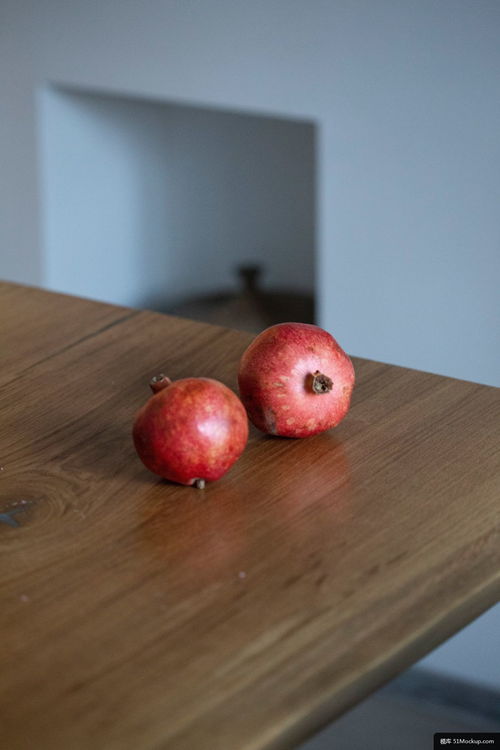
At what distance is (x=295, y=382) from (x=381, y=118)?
1124 millimetres

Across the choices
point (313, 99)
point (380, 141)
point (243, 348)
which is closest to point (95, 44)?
point (313, 99)

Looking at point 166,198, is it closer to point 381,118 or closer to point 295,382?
point 381,118

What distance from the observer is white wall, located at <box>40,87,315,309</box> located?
2.41 metres

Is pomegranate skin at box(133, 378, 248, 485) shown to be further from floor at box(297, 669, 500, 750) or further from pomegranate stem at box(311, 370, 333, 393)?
floor at box(297, 669, 500, 750)

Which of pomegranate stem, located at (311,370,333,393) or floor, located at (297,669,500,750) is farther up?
pomegranate stem, located at (311,370,333,393)

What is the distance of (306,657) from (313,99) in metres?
1.46

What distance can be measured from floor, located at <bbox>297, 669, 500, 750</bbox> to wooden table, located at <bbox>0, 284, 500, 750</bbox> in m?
0.61

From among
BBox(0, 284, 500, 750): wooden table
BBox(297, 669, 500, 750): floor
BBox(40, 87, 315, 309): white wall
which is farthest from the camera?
BBox(40, 87, 315, 309): white wall

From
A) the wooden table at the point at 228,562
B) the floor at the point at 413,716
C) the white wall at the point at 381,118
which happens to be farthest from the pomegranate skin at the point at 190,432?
the white wall at the point at 381,118

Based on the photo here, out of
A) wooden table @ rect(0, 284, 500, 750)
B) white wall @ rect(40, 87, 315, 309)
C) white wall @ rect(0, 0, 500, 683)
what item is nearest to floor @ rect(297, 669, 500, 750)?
white wall @ rect(0, 0, 500, 683)

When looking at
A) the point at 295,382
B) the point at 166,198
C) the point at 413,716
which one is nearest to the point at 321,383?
the point at 295,382

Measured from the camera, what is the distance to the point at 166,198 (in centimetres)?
269

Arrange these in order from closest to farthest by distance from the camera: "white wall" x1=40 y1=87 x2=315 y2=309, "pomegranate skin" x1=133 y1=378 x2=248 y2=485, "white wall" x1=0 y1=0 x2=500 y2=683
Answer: "pomegranate skin" x1=133 y1=378 x2=248 y2=485 → "white wall" x1=0 y1=0 x2=500 y2=683 → "white wall" x1=40 y1=87 x2=315 y2=309

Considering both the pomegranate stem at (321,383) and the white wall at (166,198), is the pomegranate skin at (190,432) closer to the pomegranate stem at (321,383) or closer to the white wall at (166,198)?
the pomegranate stem at (321,383)
